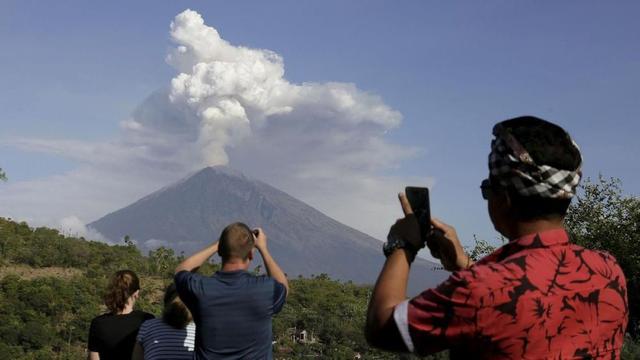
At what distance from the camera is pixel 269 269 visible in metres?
5.53

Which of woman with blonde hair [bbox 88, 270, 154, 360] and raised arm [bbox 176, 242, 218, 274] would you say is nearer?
raised arm [bbox 176, 242, 218, 274]

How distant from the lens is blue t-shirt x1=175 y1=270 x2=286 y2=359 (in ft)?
16.3

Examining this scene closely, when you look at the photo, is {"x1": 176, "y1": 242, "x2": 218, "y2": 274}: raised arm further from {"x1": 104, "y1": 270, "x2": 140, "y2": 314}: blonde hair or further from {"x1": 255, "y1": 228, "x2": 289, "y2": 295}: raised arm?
{"x1": 104, "y1": 270, "x2": 140, "y2": 314}: blonde hair

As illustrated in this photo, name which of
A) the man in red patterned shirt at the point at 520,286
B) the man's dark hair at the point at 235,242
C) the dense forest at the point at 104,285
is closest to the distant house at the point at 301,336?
the dense forest at the point at 104,285

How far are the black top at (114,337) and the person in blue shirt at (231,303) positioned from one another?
3.76 feet

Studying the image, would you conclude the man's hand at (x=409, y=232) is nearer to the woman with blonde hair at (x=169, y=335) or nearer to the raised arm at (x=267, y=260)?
the raised arm at (x=267, y=260)

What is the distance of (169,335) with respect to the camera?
18.7 feet

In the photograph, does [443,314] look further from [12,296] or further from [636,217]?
[12,296]

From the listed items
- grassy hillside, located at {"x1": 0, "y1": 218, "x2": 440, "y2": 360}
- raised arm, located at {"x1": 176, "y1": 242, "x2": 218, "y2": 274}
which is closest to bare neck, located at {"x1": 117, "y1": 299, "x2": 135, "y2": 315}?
raised arm, located at {"x1": 176, "y1": 242, "x2": 218, "y2": 274}

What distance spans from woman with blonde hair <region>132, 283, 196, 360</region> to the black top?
0.69 ft

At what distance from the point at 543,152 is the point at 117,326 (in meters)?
4.64

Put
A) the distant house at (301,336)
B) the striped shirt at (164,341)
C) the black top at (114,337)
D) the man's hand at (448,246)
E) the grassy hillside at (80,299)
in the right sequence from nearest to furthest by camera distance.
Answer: the man's hand at (448,246) → the striped shirt at (164,341) → the black top at (114,337) → the grassy hillside at (80,299) → the distant house at (301,336)

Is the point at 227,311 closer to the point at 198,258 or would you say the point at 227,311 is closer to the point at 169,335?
the point at 198,258

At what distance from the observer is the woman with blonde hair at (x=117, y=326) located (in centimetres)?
597
